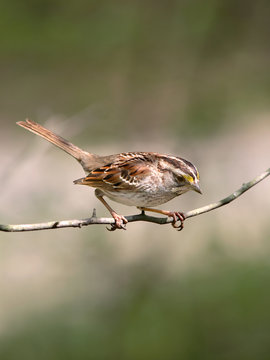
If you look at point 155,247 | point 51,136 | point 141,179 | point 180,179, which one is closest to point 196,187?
point 180,179

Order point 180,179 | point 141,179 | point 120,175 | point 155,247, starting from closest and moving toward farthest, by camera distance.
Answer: point 180,179
point 141,179
point 120,175
point 155,247

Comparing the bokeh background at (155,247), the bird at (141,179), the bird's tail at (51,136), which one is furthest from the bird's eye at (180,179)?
the bird's tail at (51,136)

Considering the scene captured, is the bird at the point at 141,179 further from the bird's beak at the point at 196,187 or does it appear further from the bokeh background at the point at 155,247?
the bokeh background at the point at 155,247

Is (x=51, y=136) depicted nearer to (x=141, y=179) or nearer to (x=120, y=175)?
(x=120, y=175)

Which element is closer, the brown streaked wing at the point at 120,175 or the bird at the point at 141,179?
the bird at the point at 141,179

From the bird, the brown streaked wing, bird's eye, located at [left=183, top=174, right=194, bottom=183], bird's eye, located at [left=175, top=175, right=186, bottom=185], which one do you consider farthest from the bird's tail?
bird's eye, located at [left=183, top=174, right=194, bottom=183]

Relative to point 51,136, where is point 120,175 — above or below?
below

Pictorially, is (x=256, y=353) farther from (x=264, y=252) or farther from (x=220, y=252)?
(x=264, y=252)

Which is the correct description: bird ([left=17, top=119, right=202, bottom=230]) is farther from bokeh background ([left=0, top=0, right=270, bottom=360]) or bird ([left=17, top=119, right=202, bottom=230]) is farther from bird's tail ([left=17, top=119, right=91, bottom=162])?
bokeh background ([left=0, top=0, right=270, bottom=360])

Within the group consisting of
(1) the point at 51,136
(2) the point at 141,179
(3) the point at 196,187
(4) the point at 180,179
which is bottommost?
(3) the point at 196,187
